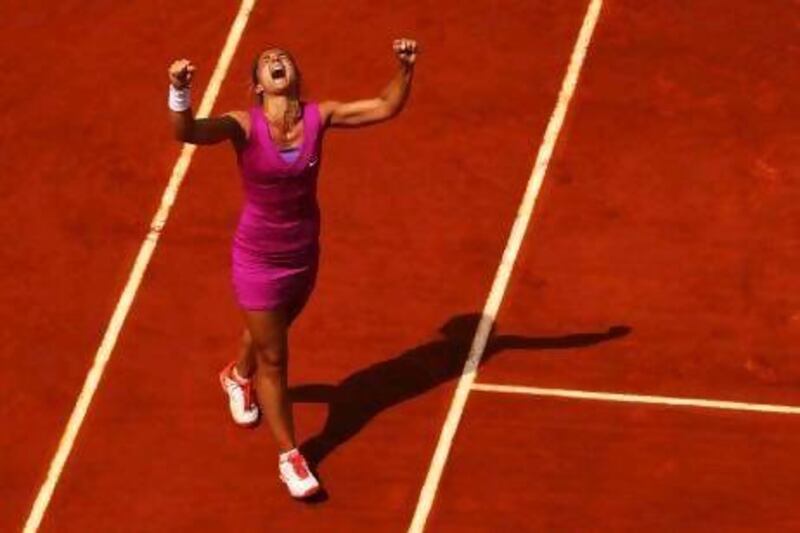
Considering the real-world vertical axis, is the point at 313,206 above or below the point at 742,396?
above

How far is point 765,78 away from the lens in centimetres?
1332

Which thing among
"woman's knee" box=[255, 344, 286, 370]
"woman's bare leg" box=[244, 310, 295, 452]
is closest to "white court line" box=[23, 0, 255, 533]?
"woman's bare leg" box=[244, 310, 295, 452]

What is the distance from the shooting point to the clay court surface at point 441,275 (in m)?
11.0

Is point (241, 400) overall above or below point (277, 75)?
below

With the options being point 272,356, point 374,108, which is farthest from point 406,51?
point 272,356

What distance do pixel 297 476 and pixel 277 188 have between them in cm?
179

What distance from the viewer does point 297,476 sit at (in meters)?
10.8

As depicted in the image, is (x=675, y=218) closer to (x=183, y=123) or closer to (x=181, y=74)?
(x=183, y=123)

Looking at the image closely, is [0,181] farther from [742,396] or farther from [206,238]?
[742,396]

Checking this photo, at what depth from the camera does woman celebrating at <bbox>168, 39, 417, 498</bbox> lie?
383 inches

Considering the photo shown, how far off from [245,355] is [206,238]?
148cm

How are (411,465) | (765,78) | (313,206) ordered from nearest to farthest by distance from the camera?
1. (313,206)
2. (411,465)
3. (765,78)

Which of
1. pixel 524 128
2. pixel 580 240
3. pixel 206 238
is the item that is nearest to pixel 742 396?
pixel 580 240

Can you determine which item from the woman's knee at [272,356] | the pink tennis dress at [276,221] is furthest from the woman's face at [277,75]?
the woman's knee at [272,356]
